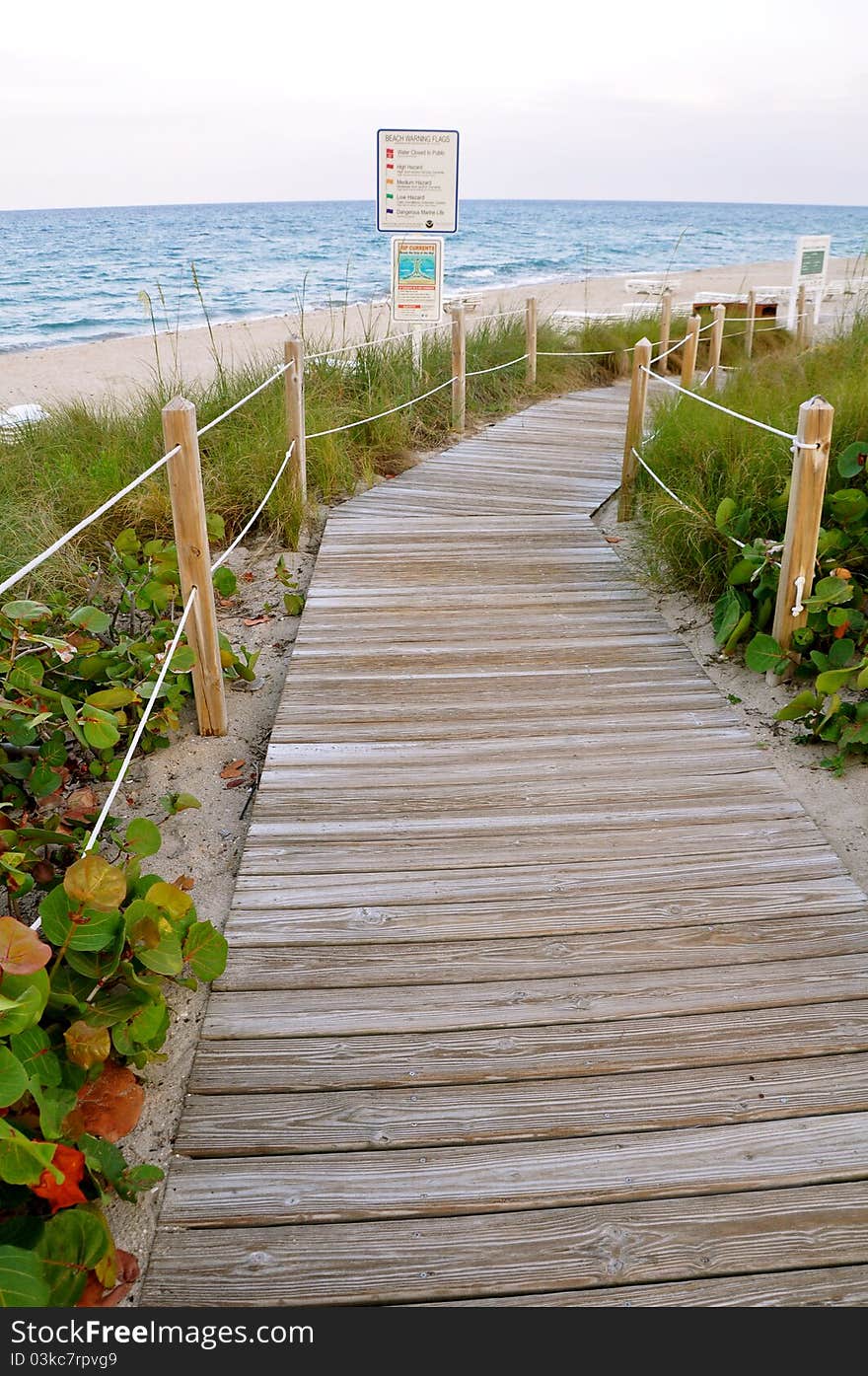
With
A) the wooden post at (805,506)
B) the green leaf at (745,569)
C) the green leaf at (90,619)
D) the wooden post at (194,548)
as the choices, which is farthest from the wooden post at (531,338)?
the green leaf at (90,619)

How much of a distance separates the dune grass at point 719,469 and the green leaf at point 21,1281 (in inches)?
146

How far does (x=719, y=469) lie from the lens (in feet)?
15.7

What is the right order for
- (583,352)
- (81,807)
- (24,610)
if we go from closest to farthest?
(24,610), (81,807), (583,352)

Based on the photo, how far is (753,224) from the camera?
241ft

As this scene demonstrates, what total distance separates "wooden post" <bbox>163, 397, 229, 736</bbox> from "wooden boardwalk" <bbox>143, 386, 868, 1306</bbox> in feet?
Result: 1.17

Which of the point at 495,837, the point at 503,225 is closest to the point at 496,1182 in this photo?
the point at 495,837

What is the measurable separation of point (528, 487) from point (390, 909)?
14.3 ft

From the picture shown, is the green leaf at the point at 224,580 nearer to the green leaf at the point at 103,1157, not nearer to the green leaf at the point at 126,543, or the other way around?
the green leaf at the point at 126,543

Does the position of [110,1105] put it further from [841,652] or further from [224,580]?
[841,652]

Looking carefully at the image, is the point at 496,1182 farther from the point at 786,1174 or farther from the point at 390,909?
the point at 390,909

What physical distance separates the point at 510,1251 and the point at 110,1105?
824 millimetres

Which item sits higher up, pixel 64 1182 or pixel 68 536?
pixel 68 536

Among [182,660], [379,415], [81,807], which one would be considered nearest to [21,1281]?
[81,807]

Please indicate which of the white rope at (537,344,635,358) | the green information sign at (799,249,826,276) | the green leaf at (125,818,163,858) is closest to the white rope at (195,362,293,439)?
the green leaf at (125,818,163,858)
